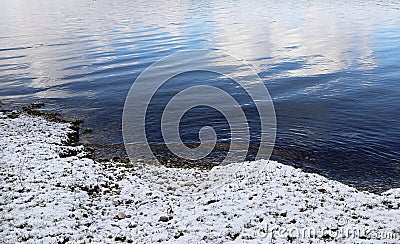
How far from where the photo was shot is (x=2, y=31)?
3329 inches

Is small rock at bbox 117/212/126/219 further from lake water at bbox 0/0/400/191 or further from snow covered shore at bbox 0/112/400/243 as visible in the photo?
lake water at bbox 0/0/400/191

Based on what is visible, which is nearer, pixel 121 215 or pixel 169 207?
pixel 121 215

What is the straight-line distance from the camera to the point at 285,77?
3956 cm

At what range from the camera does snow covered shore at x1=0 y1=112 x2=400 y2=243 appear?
42.0 ft

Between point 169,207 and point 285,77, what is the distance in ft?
90.4

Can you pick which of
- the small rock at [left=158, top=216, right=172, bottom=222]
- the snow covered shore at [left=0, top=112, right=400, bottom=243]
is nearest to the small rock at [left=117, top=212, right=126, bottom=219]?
the snow covered shore at [left=0, top=112, right=400, bottom=243]

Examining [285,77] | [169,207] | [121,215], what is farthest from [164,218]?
[285,77]

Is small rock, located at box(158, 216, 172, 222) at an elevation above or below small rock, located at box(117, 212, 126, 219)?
below

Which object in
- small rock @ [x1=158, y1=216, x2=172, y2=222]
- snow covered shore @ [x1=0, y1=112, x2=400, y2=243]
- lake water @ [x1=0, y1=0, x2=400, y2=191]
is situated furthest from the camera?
lake water @ [x1=0, y1=0, x2=400, y2=191]

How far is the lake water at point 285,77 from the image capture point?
894 inches

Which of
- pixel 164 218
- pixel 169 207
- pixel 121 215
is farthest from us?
pixel 169 207

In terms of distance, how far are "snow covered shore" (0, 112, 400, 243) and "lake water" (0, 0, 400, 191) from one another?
4017 mm

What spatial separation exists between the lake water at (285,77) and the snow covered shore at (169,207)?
4017 millimetres

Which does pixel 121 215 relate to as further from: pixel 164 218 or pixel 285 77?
pixel 285 77
